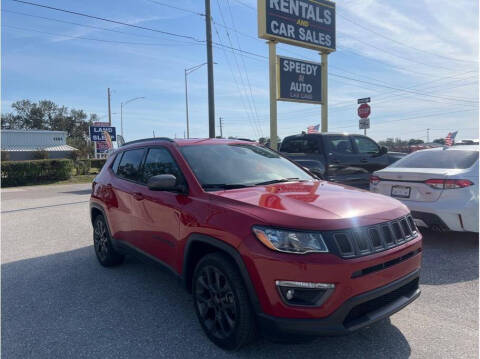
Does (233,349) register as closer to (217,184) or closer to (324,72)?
(217,184)

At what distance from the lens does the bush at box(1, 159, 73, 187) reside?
19.3 metres

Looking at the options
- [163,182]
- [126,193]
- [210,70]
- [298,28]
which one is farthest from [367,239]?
[210,70]

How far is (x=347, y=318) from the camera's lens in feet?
8.00

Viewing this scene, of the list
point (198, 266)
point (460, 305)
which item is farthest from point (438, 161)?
point (198, 266)

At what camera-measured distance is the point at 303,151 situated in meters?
8.98

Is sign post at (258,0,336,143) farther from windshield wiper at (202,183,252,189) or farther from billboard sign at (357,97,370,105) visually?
windshield wiper at (202,183,252,189)

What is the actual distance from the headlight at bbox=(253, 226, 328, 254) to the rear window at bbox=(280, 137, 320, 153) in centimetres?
641

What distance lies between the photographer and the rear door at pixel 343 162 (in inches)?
333

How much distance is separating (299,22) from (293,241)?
46.5 feet

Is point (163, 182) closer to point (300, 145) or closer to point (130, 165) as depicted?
point (130, 165)

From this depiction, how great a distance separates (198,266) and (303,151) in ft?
21.0

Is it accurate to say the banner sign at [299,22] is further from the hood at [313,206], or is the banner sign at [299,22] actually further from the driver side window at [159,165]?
the hood at [313,206]

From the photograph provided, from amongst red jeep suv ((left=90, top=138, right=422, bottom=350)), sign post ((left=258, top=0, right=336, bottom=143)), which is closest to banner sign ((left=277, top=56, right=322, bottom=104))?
Answer: sign post ((left=258, top=0, right=336, bottom=143))

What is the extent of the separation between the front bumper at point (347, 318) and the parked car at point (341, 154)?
569cm
